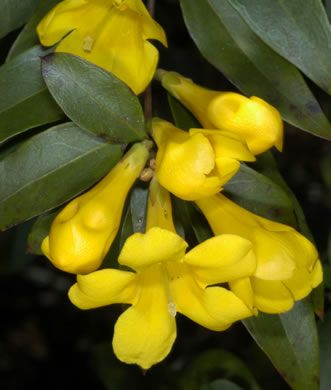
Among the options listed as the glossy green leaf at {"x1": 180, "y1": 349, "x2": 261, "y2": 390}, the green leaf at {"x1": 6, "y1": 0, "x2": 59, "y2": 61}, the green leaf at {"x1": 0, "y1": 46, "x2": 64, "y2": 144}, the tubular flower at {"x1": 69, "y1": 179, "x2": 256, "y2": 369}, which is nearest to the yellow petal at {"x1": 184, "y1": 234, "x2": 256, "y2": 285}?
the tubular flower at {"x1": 69, "y1": 179, "x2": 256, "y2": 369}

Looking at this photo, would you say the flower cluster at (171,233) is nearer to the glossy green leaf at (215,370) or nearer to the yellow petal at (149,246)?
the yellow petal at (149,246)

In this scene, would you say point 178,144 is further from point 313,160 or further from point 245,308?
point 313,160

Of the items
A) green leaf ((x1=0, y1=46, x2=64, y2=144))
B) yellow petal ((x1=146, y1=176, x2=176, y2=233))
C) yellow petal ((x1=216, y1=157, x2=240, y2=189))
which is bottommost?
yellow petal ((x1=146, y1=176, x2=176, y2=233))

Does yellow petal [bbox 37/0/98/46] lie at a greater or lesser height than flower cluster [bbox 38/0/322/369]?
greater

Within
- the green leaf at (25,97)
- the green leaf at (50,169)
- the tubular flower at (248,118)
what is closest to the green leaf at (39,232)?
the green leaf at (50,169)

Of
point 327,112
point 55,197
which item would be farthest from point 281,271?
point 327,112

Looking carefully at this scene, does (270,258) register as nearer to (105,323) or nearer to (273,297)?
(273,297)

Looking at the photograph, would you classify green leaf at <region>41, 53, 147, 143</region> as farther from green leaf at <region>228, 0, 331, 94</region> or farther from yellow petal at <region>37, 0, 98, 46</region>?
green leaf at <region>228, 0, 331, 94</region>
